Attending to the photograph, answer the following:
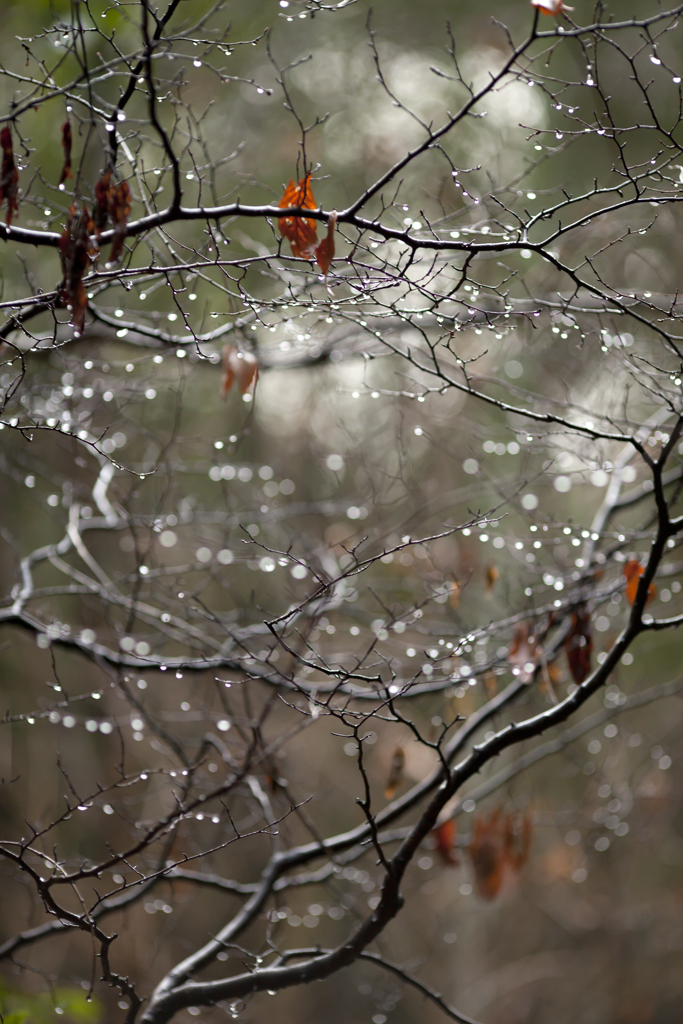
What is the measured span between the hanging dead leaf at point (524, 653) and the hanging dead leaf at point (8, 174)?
1948 millimetres

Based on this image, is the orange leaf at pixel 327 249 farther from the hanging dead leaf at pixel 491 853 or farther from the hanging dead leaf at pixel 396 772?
the hanging dead leaf at pixel 491 853

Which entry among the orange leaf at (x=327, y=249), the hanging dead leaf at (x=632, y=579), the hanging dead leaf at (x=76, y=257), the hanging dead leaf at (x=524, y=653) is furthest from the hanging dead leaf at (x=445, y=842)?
the hanging dead leaf at (x=76, y=257)

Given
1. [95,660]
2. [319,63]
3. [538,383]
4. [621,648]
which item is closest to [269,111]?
[319,63]

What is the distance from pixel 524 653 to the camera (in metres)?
2.51

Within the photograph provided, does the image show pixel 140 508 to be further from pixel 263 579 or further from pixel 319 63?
pixel 319 63

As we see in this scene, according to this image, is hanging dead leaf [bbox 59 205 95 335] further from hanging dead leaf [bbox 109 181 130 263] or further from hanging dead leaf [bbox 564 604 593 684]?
hanging dead leaf [bbox 564 604 593 684]

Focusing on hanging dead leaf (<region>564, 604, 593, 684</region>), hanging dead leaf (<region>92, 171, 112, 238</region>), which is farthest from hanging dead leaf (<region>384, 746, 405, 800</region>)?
hanging dead leaf (<region>92, 171, 112, 238</region>)

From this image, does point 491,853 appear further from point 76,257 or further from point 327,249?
point 76,257

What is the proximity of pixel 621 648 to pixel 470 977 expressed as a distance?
6924mm

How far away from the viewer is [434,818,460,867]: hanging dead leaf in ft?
9.04

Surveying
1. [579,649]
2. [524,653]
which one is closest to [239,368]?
[524,653]

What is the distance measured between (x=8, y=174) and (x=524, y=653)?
6.55 feet

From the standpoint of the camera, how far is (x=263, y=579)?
22.4ft

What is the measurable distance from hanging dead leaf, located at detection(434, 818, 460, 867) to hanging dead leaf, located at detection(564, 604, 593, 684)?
2.75 feet
